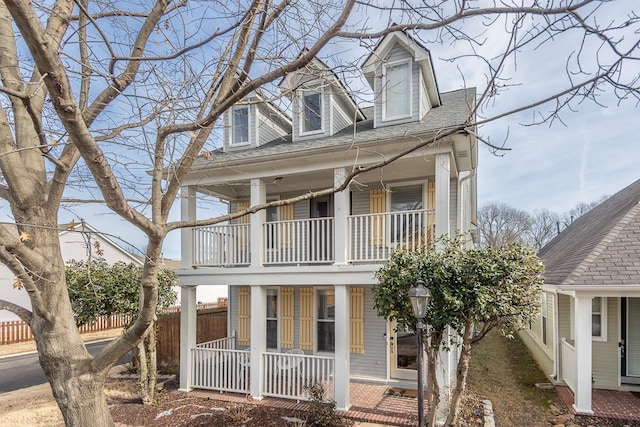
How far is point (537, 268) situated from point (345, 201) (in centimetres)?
371

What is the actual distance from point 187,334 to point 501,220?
160 ft

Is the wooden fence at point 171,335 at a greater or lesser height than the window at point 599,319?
lesser

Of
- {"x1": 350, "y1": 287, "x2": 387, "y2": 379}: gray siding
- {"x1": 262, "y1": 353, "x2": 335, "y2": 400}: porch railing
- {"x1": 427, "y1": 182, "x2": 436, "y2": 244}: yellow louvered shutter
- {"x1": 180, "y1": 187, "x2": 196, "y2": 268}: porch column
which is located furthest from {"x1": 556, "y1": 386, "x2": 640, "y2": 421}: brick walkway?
{"x1": 180, "y1": 187, "x2": 196, "y2": 268}: porch column

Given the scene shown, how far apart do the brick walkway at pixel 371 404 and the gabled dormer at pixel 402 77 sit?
620 centimetres

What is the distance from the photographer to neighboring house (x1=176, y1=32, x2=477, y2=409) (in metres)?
7.53

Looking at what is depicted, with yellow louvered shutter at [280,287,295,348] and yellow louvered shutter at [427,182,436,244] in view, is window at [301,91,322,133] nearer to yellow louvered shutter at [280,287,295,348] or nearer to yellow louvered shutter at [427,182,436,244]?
yellow louvered shutter at [427,182,436,244]

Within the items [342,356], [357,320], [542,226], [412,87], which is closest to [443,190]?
[412,87]

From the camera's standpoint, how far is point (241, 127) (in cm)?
1070

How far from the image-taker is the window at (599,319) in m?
8.84

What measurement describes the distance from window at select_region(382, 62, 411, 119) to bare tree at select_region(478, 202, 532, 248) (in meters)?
42.1

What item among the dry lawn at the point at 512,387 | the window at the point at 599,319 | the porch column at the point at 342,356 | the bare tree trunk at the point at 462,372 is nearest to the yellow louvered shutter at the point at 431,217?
the bare tree trunk at the point at 462,372

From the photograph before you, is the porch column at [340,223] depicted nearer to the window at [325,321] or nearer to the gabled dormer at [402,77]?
the gabled dormer at [402,77]

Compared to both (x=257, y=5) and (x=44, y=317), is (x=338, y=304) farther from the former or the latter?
(x=257, y=5)

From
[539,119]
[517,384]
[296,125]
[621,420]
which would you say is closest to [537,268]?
[539,119]
